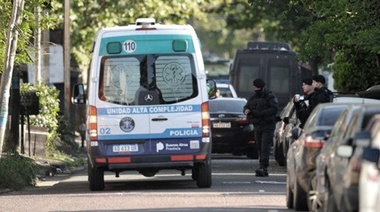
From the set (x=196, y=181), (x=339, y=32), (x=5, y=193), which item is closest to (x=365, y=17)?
(x=339, y=32)

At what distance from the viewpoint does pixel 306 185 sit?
1848cm

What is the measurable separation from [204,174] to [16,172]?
12.7ft

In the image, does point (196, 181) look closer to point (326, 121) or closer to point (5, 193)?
point (5, 193)

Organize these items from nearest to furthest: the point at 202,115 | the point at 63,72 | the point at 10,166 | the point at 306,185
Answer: the point at 306,185
the point at 202,115
the point at 10,166
the point at 63,72

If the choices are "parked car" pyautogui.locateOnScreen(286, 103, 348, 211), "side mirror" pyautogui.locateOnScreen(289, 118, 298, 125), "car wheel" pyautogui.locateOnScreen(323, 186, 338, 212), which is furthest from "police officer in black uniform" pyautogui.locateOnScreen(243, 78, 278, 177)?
"car wheel" pyautogui.locateOnScreen(323, 186, 338, 212)

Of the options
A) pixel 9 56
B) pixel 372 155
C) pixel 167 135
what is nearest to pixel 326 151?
pixel 372 155

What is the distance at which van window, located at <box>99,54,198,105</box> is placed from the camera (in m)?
23.2

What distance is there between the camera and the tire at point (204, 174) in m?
23.5

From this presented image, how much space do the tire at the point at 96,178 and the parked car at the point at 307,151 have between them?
16.0 feet

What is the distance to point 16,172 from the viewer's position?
84.1 feet

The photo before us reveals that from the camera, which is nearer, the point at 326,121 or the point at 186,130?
the point at 326,121

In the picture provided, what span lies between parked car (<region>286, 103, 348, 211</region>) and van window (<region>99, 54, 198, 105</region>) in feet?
12.7

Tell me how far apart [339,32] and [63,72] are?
445 inches

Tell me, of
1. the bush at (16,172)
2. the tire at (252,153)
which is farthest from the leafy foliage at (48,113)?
the bush at (16,172)
